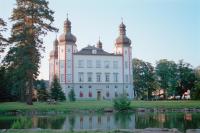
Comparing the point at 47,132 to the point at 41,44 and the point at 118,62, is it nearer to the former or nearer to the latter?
the point at 41,44

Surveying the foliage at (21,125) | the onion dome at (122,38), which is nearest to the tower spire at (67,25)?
the onion dome at (122,38)

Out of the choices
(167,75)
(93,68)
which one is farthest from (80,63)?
(167,75)

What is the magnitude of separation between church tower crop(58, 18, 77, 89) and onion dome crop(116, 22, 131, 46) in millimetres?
8424

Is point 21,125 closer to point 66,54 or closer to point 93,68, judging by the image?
point 66,54

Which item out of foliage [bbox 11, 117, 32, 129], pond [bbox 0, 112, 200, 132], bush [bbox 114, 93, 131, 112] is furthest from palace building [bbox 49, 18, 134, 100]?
foliage [bbox 11, 117, 32, 129]

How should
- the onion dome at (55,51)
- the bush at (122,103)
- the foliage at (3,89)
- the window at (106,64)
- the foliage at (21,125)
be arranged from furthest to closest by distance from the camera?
1. the onion dome at (55,51)
2. the window at (106,64)
3. the foliage at (3,89)
4. the bush at (122,103)
5. the foliage at (21,125)

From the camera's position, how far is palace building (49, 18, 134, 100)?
2395 inches

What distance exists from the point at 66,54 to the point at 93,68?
19.4 ft

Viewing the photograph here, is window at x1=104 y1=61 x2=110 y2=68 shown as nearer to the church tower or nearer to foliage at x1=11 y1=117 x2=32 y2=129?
the church tower

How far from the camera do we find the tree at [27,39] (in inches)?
1441

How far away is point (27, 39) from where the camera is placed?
37.3 m

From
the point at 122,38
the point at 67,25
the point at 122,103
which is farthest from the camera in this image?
the point at 122,38

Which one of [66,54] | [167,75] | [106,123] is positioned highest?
[66,54]

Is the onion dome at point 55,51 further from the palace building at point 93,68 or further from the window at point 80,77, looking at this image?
the window at point 80,77
